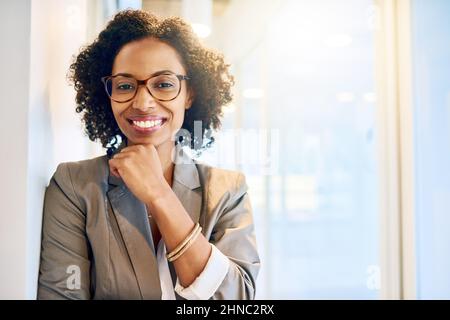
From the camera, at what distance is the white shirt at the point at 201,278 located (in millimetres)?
853

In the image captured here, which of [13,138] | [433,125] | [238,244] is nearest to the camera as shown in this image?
[13,138]

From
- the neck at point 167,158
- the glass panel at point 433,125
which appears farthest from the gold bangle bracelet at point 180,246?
the glass panel at point 433,125

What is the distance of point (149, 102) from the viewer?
87 cm

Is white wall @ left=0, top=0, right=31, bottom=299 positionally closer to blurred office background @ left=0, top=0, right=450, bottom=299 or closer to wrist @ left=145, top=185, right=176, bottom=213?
wrist @ left=145, top=185, right=176, bottom=213

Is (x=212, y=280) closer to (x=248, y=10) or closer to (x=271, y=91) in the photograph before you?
(x=271, y=91)

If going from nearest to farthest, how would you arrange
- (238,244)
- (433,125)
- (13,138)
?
(13,138) → (238,244) → (433,125)

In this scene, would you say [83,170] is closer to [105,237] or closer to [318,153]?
[105,237]

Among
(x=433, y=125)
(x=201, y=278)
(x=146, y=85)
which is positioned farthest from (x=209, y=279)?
(x=433, y=125)

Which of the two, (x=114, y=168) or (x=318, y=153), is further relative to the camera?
(x=318, y=153)

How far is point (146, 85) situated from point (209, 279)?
1.37ft

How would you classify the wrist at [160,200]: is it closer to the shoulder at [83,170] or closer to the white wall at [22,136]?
the shoulder at [83,170]

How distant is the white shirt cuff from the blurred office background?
176mm

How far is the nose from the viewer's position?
865mm
